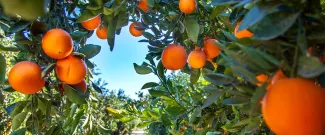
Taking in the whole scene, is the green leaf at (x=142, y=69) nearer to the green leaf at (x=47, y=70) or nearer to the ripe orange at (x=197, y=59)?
the ripe orange at (x=197, y=59)

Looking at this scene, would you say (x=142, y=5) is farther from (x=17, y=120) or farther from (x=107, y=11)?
(x=17, y=120)

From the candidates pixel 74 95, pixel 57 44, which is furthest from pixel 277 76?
pixel 74 95

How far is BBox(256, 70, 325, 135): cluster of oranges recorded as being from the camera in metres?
0.44

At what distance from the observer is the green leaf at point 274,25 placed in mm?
462

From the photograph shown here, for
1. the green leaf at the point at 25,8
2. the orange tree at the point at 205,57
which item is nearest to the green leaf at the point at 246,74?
the orange tree at the point at 205,57

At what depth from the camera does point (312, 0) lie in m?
0.52

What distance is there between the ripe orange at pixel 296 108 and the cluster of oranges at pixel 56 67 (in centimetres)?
66

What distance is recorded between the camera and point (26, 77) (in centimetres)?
97

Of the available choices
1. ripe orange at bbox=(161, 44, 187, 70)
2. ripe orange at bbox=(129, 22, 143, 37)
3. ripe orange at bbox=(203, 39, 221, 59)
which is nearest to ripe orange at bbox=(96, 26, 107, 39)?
ripe orange at bbox=(129, 22, 143, 37)

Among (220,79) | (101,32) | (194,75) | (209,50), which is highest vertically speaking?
(101,32)

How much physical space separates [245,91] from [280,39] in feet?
0.32

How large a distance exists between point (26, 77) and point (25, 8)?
735 mm

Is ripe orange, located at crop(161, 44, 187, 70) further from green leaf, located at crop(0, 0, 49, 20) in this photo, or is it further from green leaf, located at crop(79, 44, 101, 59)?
green leaf, located at crop(0, 0, 49, 20)

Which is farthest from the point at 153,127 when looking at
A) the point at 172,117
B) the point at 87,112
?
the point at 87,112
